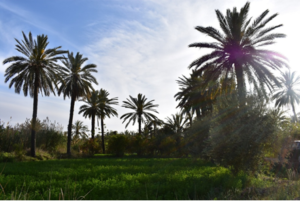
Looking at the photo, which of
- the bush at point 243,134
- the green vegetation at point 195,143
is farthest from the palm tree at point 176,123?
the bush at point 243,134

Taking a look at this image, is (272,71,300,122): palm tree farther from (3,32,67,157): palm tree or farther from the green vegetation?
(3,32,67,157): palm tree

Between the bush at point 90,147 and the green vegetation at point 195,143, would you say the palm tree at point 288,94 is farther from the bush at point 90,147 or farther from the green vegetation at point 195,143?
the bush at point 90,147

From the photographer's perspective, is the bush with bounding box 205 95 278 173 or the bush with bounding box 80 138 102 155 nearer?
the bush with bounding box 205 95 278 173

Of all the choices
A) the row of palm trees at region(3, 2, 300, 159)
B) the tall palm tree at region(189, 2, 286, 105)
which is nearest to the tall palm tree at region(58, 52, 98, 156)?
the row of palm trees at region(3, 2, 300, 159)

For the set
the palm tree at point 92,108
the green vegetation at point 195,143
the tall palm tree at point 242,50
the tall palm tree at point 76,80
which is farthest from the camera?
the palm tree at point 92,108

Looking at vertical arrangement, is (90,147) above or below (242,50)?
below

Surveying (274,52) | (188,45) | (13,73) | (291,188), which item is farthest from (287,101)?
(13,73)

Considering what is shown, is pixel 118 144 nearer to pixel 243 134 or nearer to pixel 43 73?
pixel 43 73

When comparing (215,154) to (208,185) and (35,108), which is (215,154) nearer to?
(208,185)

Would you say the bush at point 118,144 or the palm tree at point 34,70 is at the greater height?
the palm tree at point 34,70

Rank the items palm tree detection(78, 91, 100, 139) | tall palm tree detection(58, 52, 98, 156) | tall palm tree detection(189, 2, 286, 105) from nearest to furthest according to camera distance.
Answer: tall palm tree detection(189, 2, 286, 105)
tall palm tree detection(58, 52, 98, 156)
palm tree detection(78, 91, 100, 139)

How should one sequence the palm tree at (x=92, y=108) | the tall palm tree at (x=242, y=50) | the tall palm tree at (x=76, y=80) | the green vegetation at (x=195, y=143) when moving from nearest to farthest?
the green vegetation at (x=195, y=143) → the tall palm tree at (x=242, y=50) → the tall palm tree at (x=76, y=80) → the palm tree at (x=92, y=108)

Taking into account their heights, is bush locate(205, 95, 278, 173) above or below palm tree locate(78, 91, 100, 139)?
below

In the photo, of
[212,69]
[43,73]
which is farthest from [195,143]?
[43,73]
